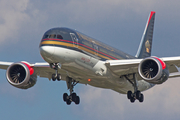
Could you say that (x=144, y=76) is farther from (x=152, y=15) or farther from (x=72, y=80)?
(x=152, y=15)

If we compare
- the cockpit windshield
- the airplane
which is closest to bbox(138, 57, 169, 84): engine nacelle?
the airplane

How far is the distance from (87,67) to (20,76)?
879 centimetres

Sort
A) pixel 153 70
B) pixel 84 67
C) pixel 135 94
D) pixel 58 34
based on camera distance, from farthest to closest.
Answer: pixel 135 94 → pixel 153 70 → pixel 84 67 → pixel 58 34

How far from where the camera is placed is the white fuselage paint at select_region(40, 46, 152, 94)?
33469 millimetres

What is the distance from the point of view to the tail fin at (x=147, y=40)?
52.5m

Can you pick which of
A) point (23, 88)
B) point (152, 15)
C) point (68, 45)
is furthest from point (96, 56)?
point (152, 15)

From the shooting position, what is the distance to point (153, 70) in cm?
3716

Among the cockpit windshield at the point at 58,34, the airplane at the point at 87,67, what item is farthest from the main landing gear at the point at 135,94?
the cockpit windshield at the point at 58,34

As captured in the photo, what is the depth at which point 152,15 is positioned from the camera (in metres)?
58.5

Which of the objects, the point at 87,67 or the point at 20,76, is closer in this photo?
the point at 87,67

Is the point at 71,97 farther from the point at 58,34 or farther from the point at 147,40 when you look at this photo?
the point at 147,40

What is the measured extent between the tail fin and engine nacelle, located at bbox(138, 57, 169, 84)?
14512 millimetres

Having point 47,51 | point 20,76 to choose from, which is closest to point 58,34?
point 47,51

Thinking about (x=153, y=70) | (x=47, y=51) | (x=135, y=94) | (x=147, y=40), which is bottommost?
(x=135, y=94)
